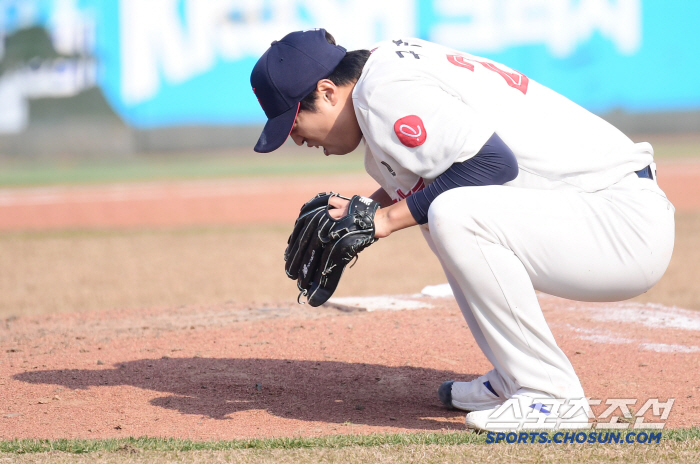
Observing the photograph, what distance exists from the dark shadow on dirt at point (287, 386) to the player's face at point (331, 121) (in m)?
1.00

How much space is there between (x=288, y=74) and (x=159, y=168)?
15.2 meters

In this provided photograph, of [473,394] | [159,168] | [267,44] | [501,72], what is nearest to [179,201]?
[159,168]

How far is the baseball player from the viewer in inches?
87.6

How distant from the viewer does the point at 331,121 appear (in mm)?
2389

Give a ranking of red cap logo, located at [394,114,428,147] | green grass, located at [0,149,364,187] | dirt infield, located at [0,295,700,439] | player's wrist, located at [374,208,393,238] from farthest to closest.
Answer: green grass, located at [0,149,364,187] < dirt infield, located at [0,295,700,439] < player's wrist, located at [374,208,393,238] < red cap logo, located at [394,114,428,147]

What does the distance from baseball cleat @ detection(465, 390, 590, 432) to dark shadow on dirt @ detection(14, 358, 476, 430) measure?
32 cm

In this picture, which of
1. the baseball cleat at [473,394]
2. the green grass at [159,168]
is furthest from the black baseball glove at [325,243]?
the green grass at [159,168]

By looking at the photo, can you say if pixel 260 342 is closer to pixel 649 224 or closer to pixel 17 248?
pixel 649 224

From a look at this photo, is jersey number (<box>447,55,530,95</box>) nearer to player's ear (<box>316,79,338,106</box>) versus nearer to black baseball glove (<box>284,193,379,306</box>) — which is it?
player's ear (<box>316,79,338,106</box>)

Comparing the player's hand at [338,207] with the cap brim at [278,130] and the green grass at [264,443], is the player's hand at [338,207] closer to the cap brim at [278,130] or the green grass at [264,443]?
the cap brim at [278,130]

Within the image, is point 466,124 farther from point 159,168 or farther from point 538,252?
point 159,168

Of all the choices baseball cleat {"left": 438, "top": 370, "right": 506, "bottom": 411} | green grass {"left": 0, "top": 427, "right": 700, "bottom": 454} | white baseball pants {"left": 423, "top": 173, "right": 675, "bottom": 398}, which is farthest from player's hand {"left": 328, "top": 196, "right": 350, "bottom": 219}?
baseball cleat {"left": 438, "top": 370, "right": 506, "bottom": 411}

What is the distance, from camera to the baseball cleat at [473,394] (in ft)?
8.90

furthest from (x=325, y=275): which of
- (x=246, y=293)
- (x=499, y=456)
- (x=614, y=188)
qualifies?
(x=246, y=293)
